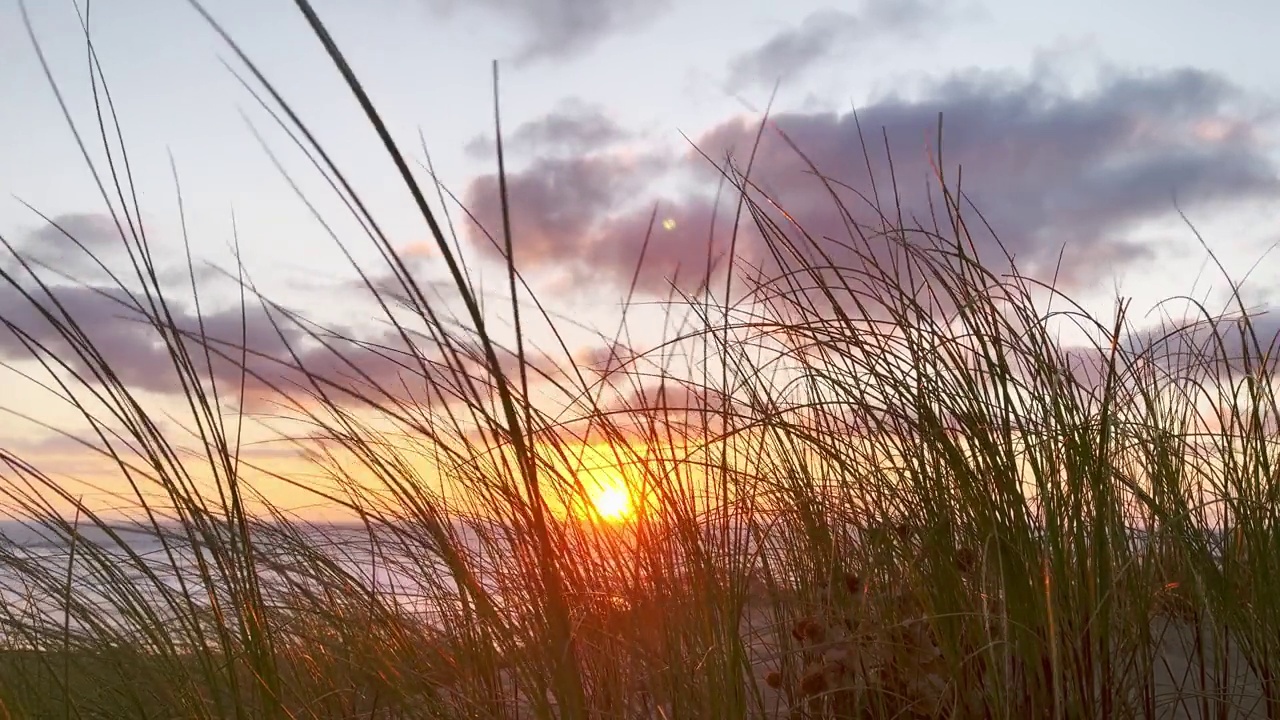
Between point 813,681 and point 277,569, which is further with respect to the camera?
point 277,569

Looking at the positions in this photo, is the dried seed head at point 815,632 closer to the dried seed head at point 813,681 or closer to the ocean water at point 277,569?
the dried seed head at point 813,681

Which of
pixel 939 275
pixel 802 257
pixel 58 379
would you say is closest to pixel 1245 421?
pixel 939 275

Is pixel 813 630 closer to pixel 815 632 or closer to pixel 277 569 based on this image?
pixel 815 632

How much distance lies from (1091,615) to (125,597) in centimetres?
161

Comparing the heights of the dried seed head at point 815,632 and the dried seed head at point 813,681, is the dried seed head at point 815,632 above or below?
above

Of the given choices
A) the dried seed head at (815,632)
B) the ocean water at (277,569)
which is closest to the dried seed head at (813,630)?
the dried seed head at (815,632)

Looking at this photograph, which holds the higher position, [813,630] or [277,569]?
[277,569]

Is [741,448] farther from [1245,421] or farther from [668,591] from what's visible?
[1245,421]

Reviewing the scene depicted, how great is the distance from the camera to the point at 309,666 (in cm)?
231

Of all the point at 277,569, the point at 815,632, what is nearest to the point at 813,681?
the point at 815,632

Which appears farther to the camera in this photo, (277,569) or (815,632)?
(277,569)

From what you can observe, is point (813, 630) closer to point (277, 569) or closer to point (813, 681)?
point (813, 681)

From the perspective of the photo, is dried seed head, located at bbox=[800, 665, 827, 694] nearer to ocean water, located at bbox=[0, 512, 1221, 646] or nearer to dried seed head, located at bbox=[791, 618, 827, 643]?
dried seed head, located at bbox=[791, 618, 827, 643]

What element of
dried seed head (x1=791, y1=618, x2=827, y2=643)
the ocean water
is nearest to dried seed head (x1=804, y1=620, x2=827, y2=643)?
dried seed head (x1=791, y1=618, x2=827, y2=643)
